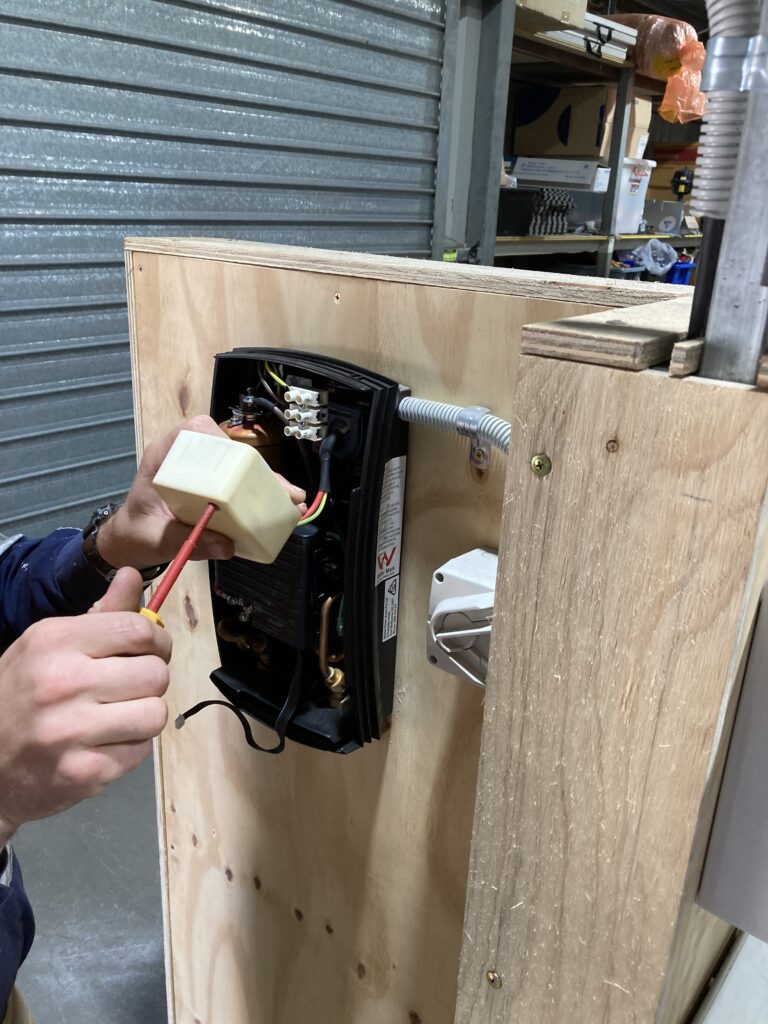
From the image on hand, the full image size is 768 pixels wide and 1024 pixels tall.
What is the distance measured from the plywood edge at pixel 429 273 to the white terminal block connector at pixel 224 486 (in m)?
0.21

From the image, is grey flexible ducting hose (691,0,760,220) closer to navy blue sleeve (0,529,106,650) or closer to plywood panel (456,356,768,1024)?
plywood panel (456,356,768,1024)

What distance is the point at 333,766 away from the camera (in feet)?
2.71

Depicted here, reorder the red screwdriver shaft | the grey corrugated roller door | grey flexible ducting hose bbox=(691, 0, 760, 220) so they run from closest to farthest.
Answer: grey flexible ducting hose bbox=(691, 0, 760, 220), the red screwdriver shaft, the grey corrugated roller door

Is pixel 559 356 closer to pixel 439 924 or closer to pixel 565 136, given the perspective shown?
pixel 439 924

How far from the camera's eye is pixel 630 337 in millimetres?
356

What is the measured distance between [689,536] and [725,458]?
38 mm

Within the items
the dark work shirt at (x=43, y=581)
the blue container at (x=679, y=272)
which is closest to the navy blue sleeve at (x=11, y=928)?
the dark work shirt at (x=43, y=581)

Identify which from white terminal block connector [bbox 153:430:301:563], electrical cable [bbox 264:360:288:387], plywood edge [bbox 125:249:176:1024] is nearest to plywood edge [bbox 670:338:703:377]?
white terminal block connector [bbox 153:430:301:563]

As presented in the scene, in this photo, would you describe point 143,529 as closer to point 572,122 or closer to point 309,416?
point 309,416

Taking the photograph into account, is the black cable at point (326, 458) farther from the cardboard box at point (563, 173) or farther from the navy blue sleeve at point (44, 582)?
the cardboard box at point (563, 173)

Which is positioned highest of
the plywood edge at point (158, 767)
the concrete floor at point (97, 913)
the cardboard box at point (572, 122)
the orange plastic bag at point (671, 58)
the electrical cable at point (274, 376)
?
the orange plastic bag at point (671, 58)

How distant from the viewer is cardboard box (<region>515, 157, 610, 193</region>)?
293 cm

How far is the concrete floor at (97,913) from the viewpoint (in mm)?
1388

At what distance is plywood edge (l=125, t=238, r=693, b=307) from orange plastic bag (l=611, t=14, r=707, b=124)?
2515 mm
